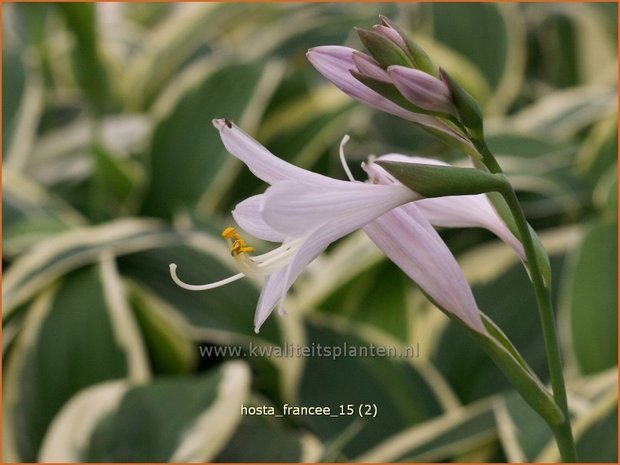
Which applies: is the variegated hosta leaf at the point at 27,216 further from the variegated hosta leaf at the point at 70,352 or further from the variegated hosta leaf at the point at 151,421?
the variegated hosta leaf at the point at 151,421

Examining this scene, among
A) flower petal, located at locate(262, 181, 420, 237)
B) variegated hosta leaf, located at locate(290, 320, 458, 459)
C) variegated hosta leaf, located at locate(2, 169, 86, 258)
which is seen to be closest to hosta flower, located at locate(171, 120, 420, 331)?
flower petal, located at locate(262, 181, 420, 237)

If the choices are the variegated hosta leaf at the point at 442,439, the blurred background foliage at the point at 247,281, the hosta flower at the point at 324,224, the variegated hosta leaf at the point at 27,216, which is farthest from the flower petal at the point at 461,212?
the variegated hosta leaf at the point at 27,216

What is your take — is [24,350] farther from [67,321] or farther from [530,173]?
[530,173]

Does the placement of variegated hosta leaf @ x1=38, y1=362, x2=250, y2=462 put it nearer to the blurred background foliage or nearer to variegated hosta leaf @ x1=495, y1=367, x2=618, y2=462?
the blurred background foliage

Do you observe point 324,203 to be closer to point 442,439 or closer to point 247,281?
point 442,439

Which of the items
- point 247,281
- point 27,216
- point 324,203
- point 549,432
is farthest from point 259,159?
point 27,216

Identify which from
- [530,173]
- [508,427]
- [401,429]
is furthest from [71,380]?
[530,173]
